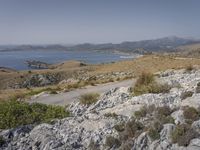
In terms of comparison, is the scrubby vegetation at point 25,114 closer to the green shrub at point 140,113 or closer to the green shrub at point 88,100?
the green shrub at point 88,100

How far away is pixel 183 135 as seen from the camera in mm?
11086

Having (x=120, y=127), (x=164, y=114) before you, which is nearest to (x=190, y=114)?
(x=164, y=114)

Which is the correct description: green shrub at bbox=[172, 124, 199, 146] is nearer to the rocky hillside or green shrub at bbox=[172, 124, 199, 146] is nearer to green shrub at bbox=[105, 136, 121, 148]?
the rocky hillside

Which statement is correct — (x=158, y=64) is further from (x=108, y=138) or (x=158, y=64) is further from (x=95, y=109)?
(x=108, y=138)

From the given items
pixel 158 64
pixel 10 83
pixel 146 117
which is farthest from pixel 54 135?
pixel 10 83

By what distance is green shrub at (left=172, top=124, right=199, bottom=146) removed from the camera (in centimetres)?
1091

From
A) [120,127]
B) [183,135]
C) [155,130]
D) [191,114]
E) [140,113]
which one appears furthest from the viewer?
[140,113]

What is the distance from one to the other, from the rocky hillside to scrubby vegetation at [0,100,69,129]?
131 centimetres

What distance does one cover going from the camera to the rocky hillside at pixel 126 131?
37.3ft

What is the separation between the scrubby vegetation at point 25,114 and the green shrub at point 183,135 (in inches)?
218

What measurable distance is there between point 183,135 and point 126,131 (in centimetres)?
203

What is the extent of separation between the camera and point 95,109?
1734 cm

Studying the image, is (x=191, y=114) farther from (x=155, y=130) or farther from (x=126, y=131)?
(x=126, y=131)

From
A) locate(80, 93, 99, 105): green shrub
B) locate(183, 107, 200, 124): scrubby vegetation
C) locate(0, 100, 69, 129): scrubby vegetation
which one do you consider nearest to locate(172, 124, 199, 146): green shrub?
locate(183, 107, 200, 124): scrubby vegetation
